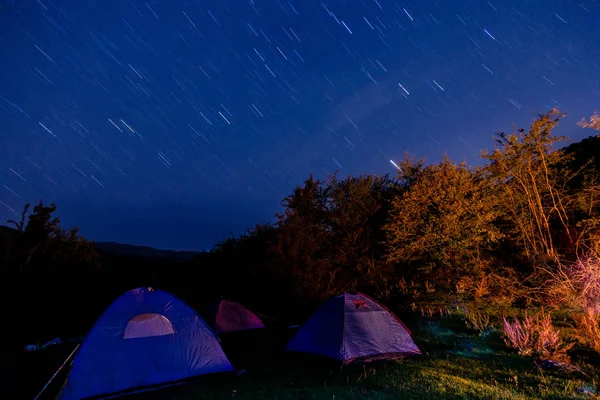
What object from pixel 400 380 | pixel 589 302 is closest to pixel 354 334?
pixel 400 380

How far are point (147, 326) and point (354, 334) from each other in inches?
185

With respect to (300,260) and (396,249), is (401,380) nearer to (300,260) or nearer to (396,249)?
(300,260)

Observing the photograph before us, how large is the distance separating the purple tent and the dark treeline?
672 centimetres

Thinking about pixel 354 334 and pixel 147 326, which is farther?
pixel 354 334

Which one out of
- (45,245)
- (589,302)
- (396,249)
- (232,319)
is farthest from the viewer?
(396,249)

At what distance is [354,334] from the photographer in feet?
29.3

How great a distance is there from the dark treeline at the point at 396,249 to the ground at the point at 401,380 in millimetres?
6222

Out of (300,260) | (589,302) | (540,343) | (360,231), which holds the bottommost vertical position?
(540,343)

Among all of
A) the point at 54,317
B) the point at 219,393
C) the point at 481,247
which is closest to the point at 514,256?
the point at 481,247

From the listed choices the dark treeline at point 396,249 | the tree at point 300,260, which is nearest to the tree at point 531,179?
the dark treeline at point 396,249

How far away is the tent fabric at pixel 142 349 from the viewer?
690cm

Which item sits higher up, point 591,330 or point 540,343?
point 591,330

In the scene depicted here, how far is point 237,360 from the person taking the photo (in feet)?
32.2

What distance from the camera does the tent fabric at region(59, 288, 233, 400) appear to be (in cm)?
690
